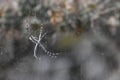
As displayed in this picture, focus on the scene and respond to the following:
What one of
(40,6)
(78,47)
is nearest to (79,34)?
(78,47)

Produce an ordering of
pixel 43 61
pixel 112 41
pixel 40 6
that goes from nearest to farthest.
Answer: pixel 112 41, pixel 40 6, pixel 43 61

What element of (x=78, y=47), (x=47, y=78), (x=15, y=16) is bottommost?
(x=47, y=78)

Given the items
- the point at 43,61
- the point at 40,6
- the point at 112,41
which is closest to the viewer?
the point at 112,41

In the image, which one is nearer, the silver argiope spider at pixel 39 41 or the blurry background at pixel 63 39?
the blurry background at pixel 63 39

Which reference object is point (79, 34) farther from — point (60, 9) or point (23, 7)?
point (23, 7)

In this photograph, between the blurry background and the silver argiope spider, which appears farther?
the silver argiope spider

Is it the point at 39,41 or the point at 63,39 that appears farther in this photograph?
the point at 39,41

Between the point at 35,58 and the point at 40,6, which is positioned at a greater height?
the point at 40,6

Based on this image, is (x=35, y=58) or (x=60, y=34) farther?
(x=35, y=58)
